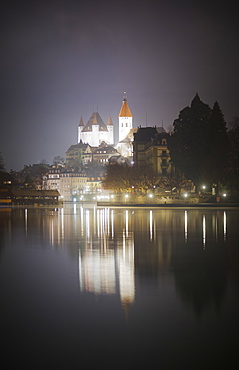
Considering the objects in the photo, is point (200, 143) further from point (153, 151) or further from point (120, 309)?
point (120, 309)

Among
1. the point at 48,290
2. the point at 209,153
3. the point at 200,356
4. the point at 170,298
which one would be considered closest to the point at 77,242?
the point at 48,290

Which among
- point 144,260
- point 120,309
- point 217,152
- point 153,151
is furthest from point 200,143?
point 120,309

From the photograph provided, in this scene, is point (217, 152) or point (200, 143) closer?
point (217, 152)

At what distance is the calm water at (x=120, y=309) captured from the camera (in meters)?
6.18

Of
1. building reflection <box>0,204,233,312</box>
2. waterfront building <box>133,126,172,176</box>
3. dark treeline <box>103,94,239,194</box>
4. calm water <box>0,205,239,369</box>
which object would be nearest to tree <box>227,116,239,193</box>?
dark treeline <box>103,94,239,194</box>

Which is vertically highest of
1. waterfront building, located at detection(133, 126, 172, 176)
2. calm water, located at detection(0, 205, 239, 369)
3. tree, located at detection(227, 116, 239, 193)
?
waterfront building, located at detection(133, 126, 172, 176)

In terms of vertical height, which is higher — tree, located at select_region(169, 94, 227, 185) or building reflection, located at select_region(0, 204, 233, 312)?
tree, located at select_region(169, 94, 227, 185)

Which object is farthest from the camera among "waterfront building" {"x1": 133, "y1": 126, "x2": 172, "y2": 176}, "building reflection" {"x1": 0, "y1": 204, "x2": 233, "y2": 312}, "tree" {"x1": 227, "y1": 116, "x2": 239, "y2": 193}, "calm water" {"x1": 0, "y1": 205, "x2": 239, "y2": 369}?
"waterfront building" {"x1": 133, "y1": 126, "x2": 172, "y2": 176}

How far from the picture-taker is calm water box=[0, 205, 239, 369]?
6.18 metres

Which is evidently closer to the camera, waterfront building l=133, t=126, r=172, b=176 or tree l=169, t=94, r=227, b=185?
tree l=169, t=94, r=227, b=185

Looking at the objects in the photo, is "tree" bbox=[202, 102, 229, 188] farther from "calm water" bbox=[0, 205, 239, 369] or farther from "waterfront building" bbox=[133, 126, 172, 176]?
"calm water" bbox=[0, 205, 239, 369]

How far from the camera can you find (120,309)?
8.28 meters

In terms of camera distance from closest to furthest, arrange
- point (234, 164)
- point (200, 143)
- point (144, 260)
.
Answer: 1. point (144, 260)
2. point (234, 164)
3. point (200, 143)

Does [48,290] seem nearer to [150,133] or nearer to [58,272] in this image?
[58,272]
